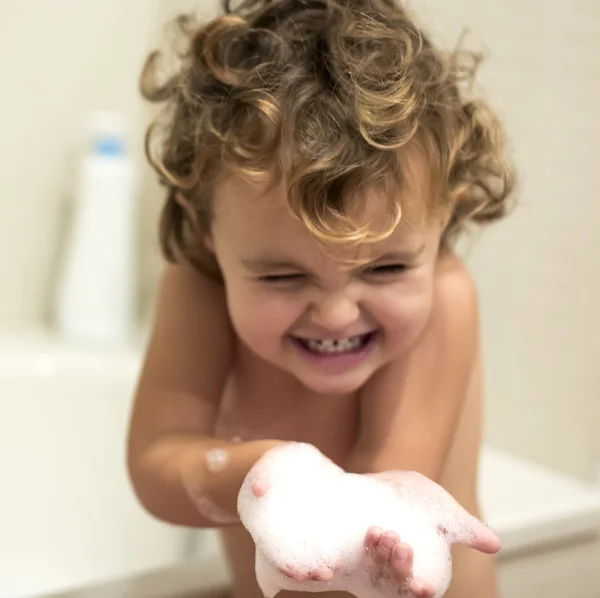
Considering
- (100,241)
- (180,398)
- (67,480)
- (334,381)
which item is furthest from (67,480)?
(334,381)

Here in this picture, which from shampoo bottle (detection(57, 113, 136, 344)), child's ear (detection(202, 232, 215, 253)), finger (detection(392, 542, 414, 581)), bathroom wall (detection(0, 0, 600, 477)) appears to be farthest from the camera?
shampoo bottle (detection(57, 113, 136, 344))

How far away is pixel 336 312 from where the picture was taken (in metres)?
0.55

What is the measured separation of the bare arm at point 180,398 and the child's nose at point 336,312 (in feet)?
0.39

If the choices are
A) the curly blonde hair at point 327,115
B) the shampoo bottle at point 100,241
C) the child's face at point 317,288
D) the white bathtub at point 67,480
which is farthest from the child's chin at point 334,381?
the shampoo bottle at point 100,241

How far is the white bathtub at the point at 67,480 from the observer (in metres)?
1.12

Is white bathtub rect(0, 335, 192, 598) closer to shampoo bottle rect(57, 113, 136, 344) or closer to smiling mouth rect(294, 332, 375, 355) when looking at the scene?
shampoo bottle rect(57, 113, 136, 344)

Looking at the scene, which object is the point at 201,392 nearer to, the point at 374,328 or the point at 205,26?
the point at 374,328

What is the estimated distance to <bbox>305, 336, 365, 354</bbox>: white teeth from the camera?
597 mm

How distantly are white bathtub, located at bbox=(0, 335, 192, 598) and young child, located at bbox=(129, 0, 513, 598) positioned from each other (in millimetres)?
469


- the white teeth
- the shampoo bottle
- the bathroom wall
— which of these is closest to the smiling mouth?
the white teeth

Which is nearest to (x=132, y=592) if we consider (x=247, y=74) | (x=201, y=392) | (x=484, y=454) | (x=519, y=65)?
(x=201, y=392)

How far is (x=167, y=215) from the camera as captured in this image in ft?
2.38

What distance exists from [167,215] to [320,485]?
0.31m

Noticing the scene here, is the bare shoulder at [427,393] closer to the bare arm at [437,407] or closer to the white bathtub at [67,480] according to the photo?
the bare arm at [437,407]
